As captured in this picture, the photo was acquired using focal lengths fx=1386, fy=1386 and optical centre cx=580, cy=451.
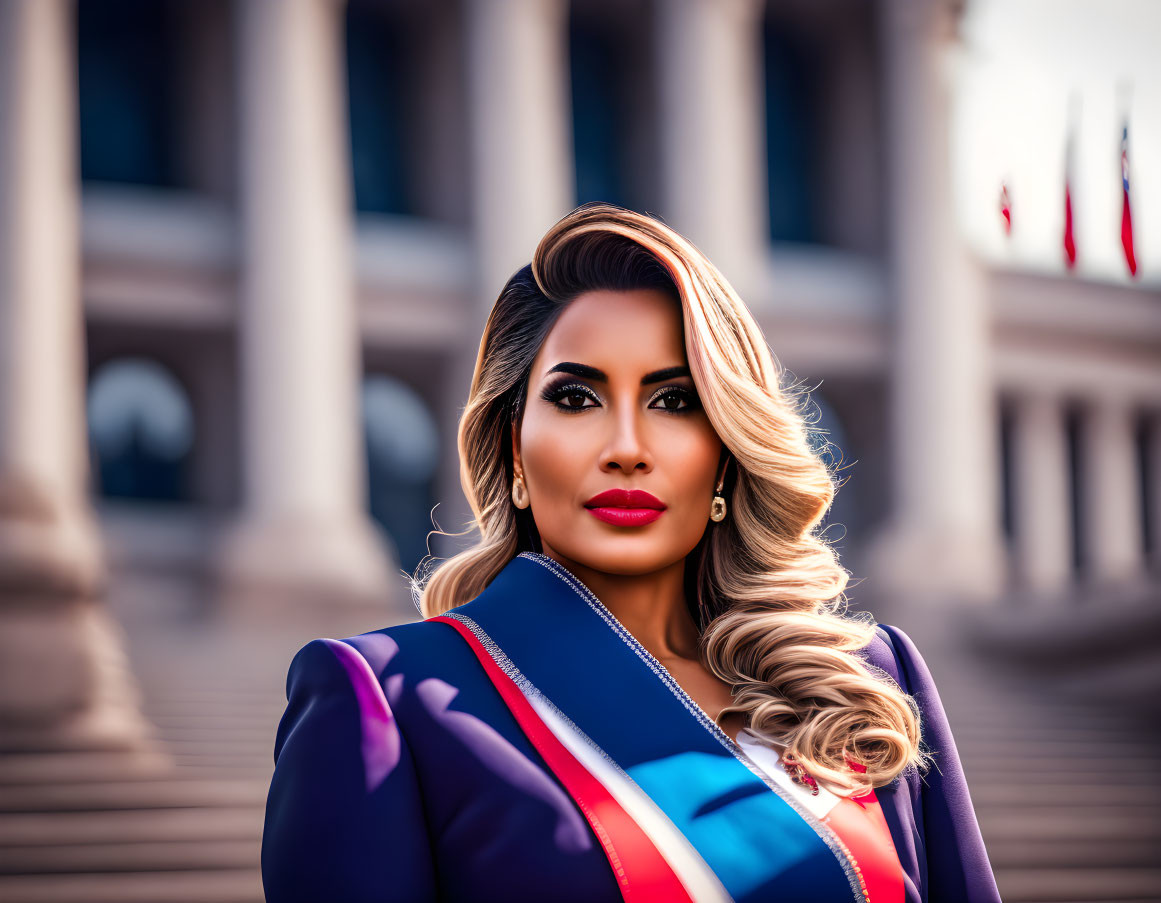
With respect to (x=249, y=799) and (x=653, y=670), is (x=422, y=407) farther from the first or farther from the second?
(x=653, y=670)

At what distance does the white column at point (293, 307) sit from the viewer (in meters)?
19.0

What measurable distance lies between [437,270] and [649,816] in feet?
64.8

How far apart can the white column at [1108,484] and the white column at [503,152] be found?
11452mm

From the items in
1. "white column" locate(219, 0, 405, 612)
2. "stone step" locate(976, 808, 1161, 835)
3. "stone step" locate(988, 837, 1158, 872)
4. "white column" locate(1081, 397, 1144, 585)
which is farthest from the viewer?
"white column" locate(1081, 397, 1144, 585)

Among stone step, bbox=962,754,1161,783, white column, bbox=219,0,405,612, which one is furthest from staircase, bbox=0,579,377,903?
white column, bbox=219,0,405,612

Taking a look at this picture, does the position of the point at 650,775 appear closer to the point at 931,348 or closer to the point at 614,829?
the point at 614,829

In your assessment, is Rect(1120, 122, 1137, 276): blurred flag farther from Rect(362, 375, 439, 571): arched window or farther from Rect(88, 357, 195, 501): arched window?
Rect(362, 375, 439, 571): arched window

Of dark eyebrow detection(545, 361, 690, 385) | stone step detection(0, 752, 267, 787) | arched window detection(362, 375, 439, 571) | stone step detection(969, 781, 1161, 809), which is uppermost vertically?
dark eyebrow detection(545, 361, 690, 385)

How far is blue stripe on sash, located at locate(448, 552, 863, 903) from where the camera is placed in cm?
204

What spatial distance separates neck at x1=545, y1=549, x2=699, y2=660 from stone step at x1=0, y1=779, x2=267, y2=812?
20.1 ft

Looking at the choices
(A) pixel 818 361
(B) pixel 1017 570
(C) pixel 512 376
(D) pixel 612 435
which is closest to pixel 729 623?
(D) pixel 612 435

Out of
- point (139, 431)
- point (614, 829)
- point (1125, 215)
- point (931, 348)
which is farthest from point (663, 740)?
point (931, 348)

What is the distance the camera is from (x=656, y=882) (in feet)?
6.44

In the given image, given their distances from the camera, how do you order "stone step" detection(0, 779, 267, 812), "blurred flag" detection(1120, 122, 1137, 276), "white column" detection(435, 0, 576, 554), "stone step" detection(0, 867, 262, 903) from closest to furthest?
"blurred flag" detection(1120, 122, 1137, 276) < "stone step" detection(0, 867, 262, 903) < "stone step" detection(0, 779, 267, 812) < "white column" detection(435, 0, 576, 554)
